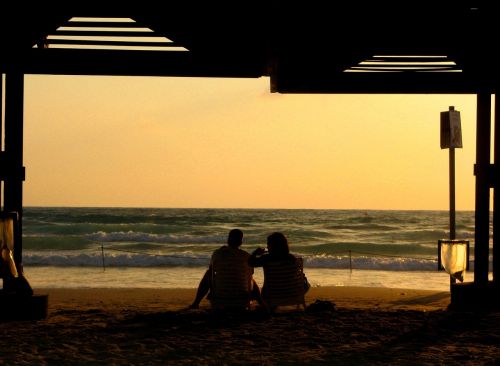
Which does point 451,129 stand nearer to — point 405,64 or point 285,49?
point 405,64

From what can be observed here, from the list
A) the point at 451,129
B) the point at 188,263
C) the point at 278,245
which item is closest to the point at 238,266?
the point at 278,245

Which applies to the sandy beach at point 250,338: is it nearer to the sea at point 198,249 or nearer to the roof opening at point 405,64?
the roof opening at point 405,64

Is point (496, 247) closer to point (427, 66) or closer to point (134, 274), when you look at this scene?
point (427, 66)

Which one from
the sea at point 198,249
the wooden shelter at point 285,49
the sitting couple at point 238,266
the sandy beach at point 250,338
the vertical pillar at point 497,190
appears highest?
the wooden shelter at point 285,49

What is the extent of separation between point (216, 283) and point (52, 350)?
2.19 meters

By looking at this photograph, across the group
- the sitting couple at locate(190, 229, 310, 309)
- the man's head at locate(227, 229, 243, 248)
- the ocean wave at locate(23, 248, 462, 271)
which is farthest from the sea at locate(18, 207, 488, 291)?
the man's head at locate(227, 229, 243, 248)

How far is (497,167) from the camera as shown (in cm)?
845

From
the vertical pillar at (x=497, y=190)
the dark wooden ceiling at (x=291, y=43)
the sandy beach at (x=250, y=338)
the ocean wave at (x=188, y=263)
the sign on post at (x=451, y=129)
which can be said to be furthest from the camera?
the ocean wave at (x=188, y=263)

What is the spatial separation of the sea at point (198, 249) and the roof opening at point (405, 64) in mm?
6937

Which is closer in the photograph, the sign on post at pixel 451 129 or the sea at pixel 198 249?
the sign on post at pixel 451 129

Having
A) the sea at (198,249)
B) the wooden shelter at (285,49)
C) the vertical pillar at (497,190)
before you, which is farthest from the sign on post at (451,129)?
the sea at (198,249)

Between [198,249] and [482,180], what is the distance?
2393cm

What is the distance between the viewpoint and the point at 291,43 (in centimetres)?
735

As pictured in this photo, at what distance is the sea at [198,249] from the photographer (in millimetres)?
17031
